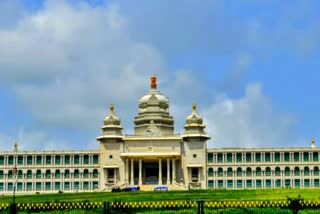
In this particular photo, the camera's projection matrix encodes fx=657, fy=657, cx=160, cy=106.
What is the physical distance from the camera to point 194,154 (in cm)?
12188

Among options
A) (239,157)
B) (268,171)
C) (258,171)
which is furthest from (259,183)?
(239,157)

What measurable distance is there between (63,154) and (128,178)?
1472 centimetres

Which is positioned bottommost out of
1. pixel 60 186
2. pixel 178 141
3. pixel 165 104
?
pixel 60 186

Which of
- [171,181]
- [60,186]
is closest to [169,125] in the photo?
[171,181]

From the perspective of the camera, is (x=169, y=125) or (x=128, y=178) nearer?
(x=128, y=178)

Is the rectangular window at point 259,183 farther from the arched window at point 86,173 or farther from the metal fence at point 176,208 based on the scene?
Result: the metal fence at point 176,208

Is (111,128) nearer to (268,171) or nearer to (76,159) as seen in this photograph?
(76,159)

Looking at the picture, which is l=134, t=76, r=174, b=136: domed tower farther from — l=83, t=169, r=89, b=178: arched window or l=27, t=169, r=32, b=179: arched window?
l=27, t=169, r=32, b=179: arched window

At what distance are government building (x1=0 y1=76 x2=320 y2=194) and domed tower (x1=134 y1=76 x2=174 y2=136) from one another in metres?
0.19

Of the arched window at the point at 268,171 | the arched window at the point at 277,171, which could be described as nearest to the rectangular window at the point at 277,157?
the arched window at the point at 277,171

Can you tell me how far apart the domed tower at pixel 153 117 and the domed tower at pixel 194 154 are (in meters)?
5.38

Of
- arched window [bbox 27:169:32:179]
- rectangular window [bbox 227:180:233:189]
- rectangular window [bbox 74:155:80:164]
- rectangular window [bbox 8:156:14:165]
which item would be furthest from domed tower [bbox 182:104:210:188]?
rectangular window [bbox 8:156:14:165]

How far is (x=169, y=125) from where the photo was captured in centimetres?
12812

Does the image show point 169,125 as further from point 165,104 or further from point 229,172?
point 229,172
